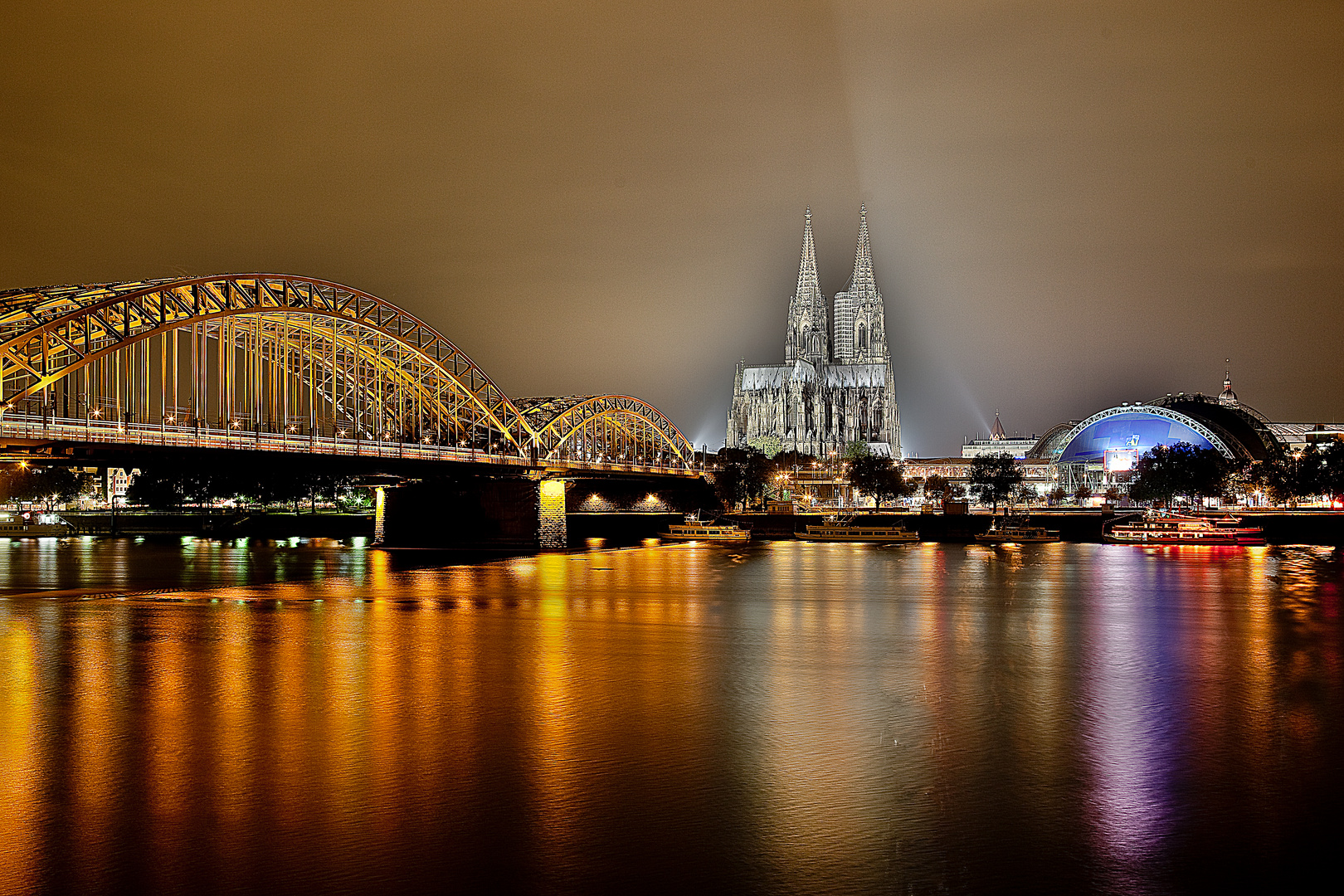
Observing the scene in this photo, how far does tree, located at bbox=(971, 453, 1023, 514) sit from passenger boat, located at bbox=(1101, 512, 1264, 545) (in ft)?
127

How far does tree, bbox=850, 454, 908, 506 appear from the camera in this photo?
145000mm

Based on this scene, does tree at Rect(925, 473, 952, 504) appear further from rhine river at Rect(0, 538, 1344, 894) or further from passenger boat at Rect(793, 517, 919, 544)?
rhine river at Rect(0, 538, 1344, 894)

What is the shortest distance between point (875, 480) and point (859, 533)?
41.5 m

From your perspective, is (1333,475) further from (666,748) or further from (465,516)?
(666,748)

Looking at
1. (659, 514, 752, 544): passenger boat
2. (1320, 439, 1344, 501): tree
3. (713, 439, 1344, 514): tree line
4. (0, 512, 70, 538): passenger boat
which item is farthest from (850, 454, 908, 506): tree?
(0, 512, 70, 538): passenger boat

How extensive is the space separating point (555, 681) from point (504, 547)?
60216 millimetres

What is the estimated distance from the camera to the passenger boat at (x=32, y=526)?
11250 cm

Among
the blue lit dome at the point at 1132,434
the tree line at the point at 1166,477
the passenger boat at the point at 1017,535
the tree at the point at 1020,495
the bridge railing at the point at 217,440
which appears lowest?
the passenger boat at the point at 1017,535

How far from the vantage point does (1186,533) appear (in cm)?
9700

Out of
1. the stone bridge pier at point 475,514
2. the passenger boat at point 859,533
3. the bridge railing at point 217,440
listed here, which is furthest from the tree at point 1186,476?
the bridge railing at point 217,440

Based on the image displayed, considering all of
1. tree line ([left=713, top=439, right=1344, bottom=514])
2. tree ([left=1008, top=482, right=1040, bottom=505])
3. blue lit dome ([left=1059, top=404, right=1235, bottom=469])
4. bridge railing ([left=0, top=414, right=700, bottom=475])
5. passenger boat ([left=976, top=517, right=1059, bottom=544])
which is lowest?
passenger boat ([left=976, top=517, right=1059, bottom=544])

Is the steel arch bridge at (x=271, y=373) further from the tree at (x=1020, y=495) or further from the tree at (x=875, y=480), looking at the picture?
A: the tree at (x=1020, y=495)

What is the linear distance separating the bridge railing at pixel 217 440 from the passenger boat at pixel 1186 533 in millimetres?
49376

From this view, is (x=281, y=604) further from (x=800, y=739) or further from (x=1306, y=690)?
(x=1306, y=690)
